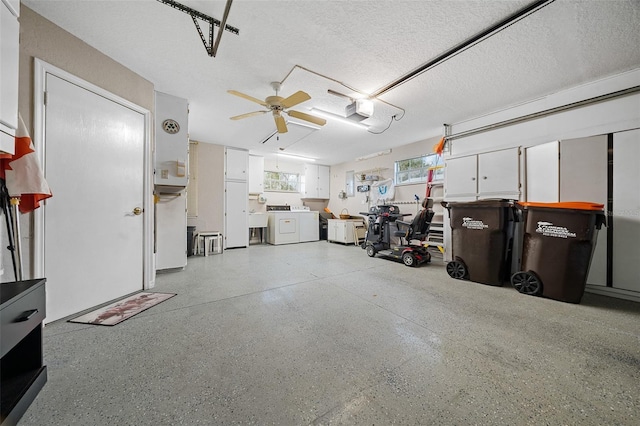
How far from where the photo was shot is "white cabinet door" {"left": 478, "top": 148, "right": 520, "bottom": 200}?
3.30 meters

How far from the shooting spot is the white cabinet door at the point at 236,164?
17.8 ft

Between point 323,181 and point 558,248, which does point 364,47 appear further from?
point 323,181

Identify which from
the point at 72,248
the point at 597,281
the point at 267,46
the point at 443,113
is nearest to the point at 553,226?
the point at 597,281

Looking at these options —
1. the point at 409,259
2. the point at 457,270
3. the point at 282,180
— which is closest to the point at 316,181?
the point at 282,180

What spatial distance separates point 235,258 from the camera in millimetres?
4449

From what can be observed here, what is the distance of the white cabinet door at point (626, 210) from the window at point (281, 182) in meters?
6.43

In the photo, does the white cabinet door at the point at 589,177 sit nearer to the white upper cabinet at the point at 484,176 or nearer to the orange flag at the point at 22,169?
the white upper cabinet at the point at 484,176

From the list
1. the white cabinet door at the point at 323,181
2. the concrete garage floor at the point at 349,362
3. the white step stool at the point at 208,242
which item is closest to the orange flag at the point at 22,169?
the concrete garage floor at the point at 349,362

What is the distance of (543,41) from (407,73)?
122cm

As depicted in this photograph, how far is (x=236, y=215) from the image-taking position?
218 inches

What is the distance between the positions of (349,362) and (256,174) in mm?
5581

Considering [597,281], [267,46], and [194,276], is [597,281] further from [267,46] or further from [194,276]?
[194,276]

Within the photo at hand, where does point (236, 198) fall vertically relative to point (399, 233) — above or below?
above

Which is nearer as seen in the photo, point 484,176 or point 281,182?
point 484,176
